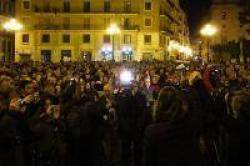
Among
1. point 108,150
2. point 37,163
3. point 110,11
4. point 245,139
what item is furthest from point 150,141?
point 110,11

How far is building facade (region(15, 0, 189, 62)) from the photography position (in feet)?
287

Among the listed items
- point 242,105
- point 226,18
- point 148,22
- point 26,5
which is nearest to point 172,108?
point 242,105

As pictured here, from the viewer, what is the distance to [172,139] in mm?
5215

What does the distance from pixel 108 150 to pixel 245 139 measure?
602 centimetres

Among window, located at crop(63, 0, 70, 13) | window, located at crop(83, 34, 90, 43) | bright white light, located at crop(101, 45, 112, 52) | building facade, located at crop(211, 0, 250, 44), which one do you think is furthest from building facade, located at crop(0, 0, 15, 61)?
building facade, located at crop(211, 0, 250, 44)

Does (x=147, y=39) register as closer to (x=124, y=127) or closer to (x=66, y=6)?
(x=66, y=6)

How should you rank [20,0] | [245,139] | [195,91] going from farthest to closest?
1. [20,0]
2. [195,91]
3. [245,139]

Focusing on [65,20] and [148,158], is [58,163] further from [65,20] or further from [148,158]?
[65,20]

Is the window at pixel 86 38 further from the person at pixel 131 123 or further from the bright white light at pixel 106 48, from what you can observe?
the person at pixel 131 123

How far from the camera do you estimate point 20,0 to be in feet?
288

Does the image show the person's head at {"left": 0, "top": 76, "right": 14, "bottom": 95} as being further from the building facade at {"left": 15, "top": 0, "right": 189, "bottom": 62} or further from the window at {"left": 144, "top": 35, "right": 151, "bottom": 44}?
the window at {"left": 144, "top": 35, "right": 151, "bottom": 44}

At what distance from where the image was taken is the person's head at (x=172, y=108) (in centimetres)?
521

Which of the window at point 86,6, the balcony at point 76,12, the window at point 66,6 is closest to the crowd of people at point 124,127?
the balcony at point 76,12

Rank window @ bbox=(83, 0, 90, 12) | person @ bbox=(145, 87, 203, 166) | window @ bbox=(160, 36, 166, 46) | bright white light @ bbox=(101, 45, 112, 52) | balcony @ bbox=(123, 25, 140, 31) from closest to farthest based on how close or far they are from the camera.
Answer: person @ bbox=(145, 87, 203, 166), bright white light @ bbox=(101, 45, 112, 52), balcony @ bbox=(123, 25, 140, 31), window @ bbox=(83, 0, 90, 12), window @ bbox=(160, 36, 166, 46)
